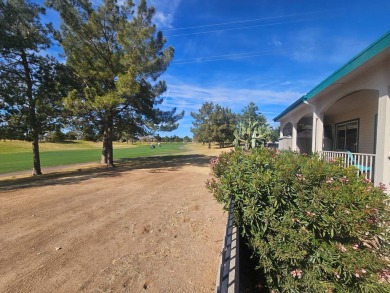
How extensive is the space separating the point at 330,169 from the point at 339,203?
52 centimetres

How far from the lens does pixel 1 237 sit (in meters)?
3.95

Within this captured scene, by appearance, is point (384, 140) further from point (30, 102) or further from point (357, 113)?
point (30, 102)

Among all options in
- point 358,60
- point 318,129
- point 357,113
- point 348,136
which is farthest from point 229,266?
point 348,136

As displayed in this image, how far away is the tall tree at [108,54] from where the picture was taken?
12488 millimetres

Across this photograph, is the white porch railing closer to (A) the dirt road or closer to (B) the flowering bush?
(B) the flowering bush

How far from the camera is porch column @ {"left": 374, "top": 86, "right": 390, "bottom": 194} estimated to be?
13.4 ft

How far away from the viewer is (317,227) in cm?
207

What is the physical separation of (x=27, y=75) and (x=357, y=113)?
51.3ft

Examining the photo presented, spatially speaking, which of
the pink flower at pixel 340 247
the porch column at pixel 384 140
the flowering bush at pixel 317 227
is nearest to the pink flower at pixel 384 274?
the flowering bush at pixel 317 227

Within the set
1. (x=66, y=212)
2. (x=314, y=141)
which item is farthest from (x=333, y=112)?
(x=66, y=212)

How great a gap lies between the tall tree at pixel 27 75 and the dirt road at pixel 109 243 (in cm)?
574

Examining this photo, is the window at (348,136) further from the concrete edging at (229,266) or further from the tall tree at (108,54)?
the tall tree at (108,54)

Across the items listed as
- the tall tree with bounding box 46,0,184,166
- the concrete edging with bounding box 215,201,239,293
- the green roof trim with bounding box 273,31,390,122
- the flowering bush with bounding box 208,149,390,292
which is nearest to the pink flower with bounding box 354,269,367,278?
the flowering bush with bounding box 208,149,390,292

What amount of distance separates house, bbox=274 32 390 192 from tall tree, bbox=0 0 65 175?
12487 millimetres
